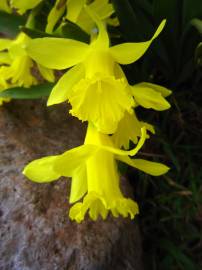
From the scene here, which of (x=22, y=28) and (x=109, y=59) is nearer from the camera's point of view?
(x=109, y=59)

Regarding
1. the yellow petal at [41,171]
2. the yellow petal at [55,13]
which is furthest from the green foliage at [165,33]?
the yellow petal at [41,171]

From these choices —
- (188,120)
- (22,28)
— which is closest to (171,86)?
(188,120)

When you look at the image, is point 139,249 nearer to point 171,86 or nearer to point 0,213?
point 0,213

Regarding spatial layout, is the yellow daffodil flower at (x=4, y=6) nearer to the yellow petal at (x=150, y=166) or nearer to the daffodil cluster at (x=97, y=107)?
the daffodil cluster at (x=97, y=107)

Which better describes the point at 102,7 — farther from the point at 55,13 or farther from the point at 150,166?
the point at 150,166

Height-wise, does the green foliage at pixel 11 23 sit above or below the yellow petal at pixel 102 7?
below

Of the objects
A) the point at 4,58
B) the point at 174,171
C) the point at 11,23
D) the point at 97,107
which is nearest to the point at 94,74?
the point at 97,107
